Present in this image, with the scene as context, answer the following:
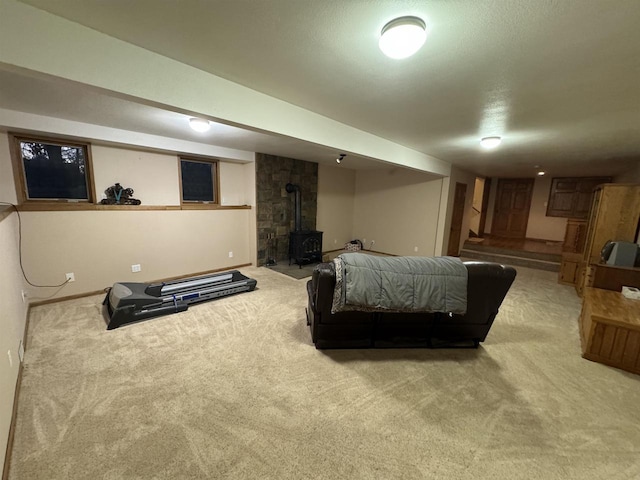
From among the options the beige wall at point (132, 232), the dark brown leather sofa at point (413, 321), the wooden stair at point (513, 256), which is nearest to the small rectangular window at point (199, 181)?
the beige wall at point (132, 232)

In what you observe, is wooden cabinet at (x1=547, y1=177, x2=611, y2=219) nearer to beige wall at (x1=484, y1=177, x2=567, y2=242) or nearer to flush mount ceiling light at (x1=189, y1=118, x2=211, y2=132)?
beige wall at (x1=484, y1=177, x2=567, y2=242)

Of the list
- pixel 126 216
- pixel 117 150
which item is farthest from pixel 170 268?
pixel 117 150

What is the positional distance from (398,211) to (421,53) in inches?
218

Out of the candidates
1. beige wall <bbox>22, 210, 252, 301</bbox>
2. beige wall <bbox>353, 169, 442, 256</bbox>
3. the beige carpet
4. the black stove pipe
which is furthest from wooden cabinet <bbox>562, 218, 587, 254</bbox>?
beige wall <bbox>22, 210, 252, 301</bbox>

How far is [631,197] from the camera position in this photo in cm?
355

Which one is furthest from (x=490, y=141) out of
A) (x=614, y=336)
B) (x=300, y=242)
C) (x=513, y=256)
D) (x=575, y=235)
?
(x=575, y=235)

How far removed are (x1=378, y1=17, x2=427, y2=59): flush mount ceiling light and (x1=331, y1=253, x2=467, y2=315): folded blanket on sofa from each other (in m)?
1.52

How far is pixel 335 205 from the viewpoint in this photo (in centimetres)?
717

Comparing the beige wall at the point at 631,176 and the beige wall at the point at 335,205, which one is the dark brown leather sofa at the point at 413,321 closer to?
the beige wall at the point at 335,205

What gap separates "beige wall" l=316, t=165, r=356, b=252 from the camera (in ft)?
22.2

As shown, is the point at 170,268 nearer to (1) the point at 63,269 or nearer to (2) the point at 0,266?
(1) the point at 63,269

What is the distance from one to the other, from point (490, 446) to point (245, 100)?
3011 mm

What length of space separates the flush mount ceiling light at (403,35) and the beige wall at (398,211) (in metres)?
5.20

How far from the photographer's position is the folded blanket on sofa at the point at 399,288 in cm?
218
